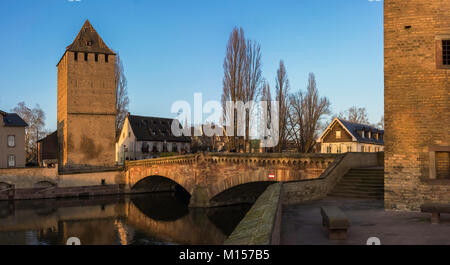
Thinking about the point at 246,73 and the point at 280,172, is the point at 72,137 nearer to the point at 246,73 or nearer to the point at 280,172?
the point at 246,73

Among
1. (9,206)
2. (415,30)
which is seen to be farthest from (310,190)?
(9,206)

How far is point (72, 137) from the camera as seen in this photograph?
5100 centimetres

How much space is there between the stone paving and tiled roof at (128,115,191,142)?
49825 millimetres

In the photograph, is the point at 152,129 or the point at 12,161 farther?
the point at 152,129

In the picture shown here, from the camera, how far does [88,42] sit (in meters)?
54.2

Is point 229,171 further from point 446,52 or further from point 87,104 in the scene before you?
point 87,104

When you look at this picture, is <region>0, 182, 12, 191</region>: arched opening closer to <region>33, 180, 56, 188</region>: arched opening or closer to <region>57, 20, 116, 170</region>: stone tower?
<region>33, 180, 56, 188</region>: arched opening

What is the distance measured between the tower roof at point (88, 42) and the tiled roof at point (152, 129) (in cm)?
1242

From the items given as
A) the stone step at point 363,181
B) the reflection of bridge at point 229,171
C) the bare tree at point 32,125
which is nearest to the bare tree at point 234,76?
the reflection of bridge at point 229,171

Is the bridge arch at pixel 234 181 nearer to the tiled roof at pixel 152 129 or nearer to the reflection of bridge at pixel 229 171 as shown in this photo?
the reflection of bridge at pixel 229 171

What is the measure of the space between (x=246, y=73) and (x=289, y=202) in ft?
67.3

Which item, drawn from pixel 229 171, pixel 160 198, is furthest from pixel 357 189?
pixel 160 198

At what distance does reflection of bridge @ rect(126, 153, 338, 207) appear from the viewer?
875 inches

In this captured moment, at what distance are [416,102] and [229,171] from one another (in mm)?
18205
